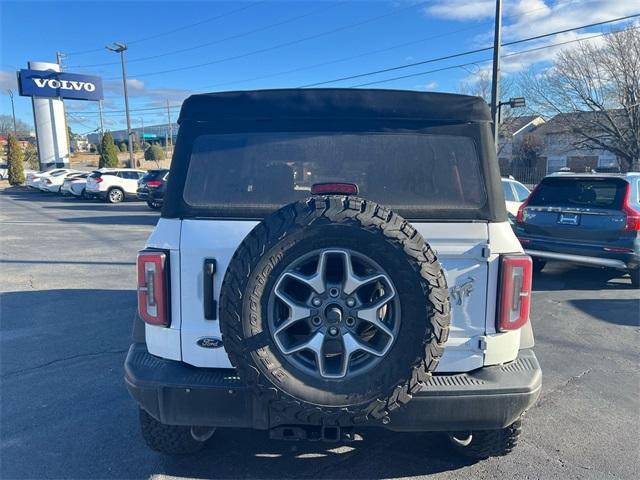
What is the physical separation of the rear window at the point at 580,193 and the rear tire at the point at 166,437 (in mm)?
6631

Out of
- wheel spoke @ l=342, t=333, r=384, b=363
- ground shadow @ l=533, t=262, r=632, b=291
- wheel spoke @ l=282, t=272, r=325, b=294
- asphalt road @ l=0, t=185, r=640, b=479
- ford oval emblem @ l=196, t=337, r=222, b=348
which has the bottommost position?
ground shadow @ l=533, t=262, r=632, b=291

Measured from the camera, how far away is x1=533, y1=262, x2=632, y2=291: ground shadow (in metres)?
7.42

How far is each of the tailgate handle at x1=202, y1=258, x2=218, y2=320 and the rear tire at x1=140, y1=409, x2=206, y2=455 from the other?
2.71ft

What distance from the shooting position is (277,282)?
2.18 meters

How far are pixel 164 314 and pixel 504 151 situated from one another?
178 ft

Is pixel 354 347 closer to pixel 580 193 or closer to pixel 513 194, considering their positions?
pixel 580 193

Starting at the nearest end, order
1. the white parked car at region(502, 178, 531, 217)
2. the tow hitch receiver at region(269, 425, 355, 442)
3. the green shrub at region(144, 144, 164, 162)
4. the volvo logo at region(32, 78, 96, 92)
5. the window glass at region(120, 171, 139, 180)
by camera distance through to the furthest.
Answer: the tow hitch receiver at region(269, 425, 355, 442) < the white parked car at region(502, 178, 531, 217) < the window glass at region(120, 171, 139, 180) < the volvo logo at region(32, 78, 96, 92) < the green shrub at region(144, 144, 164, 162)

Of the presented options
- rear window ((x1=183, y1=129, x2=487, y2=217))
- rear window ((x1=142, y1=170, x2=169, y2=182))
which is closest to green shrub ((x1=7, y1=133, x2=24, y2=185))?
rear window ((x1=142, y1=170, x2=169, y2=182))

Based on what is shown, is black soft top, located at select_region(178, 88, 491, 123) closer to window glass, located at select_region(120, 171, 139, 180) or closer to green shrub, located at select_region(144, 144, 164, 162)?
window glass, located at select_region(120, 171, 139, 180)

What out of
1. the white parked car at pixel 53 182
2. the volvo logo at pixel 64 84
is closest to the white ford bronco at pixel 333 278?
the white parked car at pixel 53 182

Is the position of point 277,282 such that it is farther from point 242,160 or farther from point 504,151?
point 504,151

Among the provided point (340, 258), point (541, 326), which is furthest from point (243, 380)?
point (541, 326)

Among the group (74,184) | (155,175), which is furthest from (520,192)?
(74,184)

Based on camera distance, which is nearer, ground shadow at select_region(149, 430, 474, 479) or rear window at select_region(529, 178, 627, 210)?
ground shadow at select_region(149, 430, 474, 479)
